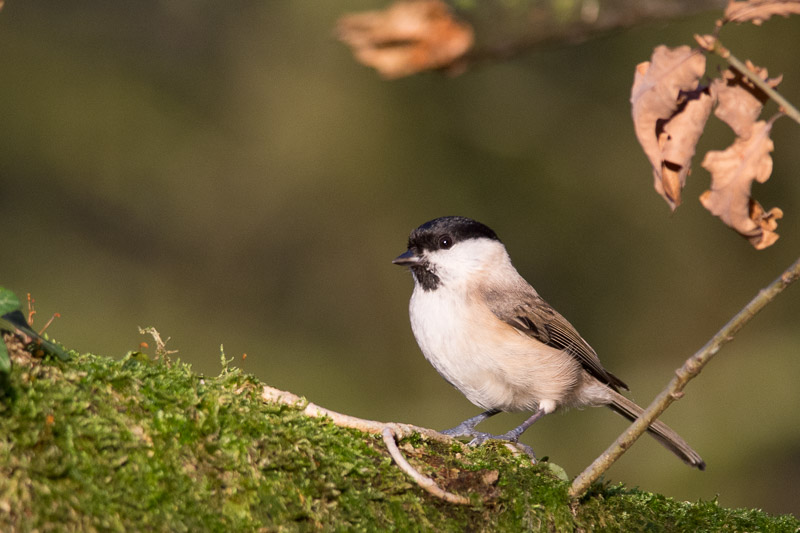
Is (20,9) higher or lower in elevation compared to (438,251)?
higher

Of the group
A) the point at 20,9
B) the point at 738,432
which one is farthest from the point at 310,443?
the point at 20,9

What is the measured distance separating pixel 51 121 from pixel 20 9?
1.33 m

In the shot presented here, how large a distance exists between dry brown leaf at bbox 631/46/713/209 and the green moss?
107cm

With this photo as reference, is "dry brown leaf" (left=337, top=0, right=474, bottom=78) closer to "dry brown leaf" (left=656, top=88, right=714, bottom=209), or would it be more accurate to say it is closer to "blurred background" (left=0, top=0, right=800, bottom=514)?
"dry brown leaf" (left=656, top=88, right=714, bottom=209)

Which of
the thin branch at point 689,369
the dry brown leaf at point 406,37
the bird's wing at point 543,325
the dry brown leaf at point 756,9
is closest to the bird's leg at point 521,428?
the bird's wing at point 543,325

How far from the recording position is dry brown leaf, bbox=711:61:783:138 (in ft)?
6.97

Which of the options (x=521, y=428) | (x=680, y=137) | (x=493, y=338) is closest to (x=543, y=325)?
(x=493, y=338)

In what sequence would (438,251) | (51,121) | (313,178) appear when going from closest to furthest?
1. (438,251)
2. (51,121)
3. (313,178)

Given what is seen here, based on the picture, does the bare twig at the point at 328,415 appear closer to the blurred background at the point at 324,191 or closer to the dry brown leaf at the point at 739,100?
the dry brown leaf at the point at 739,100

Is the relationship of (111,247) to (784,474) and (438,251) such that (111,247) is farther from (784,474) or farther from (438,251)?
(784,474)

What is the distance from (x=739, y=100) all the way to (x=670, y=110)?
0.71 ft

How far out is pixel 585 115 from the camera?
26.8 feet

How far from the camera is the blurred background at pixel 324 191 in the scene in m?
7.93

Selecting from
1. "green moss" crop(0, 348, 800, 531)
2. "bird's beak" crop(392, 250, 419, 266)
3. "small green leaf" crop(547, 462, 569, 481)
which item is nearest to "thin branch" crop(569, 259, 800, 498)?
"small green leaf" crop(547, 462, 569, 481)
